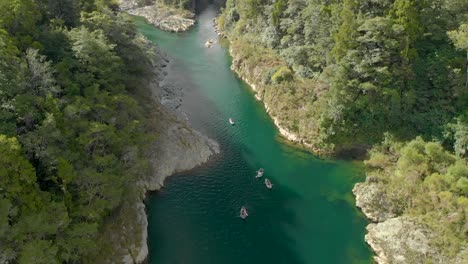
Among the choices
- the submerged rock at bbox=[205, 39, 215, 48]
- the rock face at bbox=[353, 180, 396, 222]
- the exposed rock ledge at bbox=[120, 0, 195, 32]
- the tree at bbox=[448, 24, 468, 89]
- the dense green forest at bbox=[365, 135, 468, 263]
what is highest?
the tree at bbox=[448, 24, 468, 89]

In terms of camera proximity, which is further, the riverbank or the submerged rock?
the submerged rock

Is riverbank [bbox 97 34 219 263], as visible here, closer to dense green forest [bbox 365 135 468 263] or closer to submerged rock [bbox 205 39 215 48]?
dense green forest [bbox 365 135 468 263]

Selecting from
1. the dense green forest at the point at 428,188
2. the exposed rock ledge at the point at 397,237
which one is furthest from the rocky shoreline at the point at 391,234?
the dense green forest at the point at 428,188

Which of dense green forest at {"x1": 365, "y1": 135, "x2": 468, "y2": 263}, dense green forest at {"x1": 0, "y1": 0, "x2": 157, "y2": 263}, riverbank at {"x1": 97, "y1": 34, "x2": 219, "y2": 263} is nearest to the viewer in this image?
dense green forest at {"x1": 0, "y1": 0, "x2": 157, "y2": 263}

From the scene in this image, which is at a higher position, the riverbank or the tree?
the tree

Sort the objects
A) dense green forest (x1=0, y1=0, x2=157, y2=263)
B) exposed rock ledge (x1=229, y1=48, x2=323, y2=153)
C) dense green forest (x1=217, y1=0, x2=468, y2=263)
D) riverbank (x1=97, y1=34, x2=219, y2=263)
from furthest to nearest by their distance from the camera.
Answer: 1. exposed rock ledge (x1=229, y1=48, x2=323, y2=153)
2. dense green forest (x1=217, y1=0, x2=468, y2=263)
3. riverbank (x1=97, y1=34, x2=219, y2=263)
4. dense green forest (x1=0, y1=0, x2=157, y2=263)

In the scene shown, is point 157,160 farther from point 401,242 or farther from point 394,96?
point 394,96

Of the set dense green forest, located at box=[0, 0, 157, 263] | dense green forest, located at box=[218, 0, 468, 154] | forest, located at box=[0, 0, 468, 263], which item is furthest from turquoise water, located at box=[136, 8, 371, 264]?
dense green forest, located at box=[0, 0, 157, 263]
